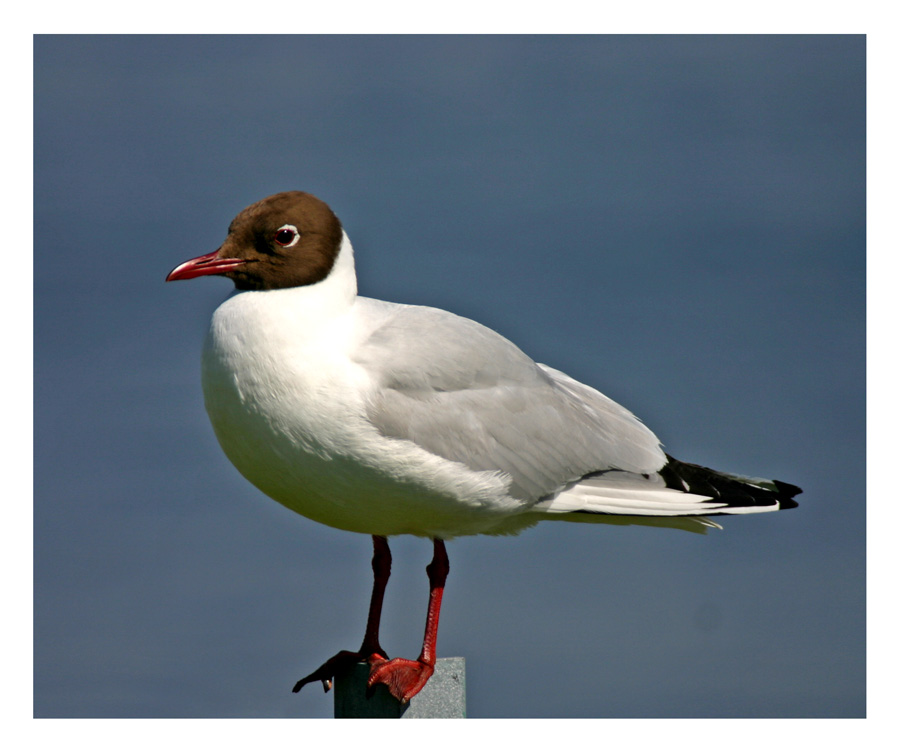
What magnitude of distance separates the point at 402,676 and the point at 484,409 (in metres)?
1.54

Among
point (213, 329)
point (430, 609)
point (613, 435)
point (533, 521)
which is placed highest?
point (213, 329)

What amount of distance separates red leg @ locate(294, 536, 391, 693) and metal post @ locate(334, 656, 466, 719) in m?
0.22

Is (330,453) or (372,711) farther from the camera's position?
(372,711)

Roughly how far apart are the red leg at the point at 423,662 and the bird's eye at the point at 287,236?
1943 mm

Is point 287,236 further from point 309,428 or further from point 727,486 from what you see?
point 727,486

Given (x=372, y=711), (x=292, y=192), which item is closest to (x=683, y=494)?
(x=372, y=711)

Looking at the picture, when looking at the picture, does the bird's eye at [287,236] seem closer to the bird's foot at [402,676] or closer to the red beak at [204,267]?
the red beak at [204,267]

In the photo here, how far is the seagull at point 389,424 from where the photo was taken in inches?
237

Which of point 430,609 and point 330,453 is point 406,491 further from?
point 430,609

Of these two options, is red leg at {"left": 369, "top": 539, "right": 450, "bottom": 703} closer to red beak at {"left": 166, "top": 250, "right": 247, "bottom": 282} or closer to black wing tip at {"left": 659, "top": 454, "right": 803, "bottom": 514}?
black wing tip at {"left": 659, "top": 454, "right": 803, "bottom": 514}


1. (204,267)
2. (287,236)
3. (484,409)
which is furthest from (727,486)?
(204,267)

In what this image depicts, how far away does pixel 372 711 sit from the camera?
6.56m

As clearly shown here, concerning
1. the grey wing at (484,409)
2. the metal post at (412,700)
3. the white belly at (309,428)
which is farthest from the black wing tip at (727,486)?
the metal post at (412,700)
